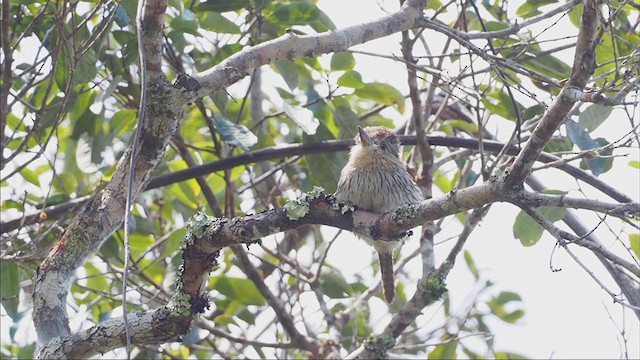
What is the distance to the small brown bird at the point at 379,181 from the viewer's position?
13.7 feet

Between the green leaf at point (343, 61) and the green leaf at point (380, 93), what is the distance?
138 mm

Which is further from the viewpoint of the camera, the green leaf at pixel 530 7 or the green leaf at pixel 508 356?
the green leaf at pixel 508 356

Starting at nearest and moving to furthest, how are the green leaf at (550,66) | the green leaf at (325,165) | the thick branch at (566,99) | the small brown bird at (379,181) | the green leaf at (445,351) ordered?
the thick branch at (566,99)
the small brown bird at (379,181)
the green leaf at (550,66)
the green leaf at (325,165)
the green leaf at (445,351)

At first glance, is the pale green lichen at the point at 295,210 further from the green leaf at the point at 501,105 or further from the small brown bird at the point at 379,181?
the green leaf at the point at 501,105

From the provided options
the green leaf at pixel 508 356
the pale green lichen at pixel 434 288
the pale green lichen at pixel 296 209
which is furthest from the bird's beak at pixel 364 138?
the green leaf at pixel 508 356

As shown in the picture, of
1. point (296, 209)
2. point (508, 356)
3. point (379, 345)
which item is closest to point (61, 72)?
point (296, 209)

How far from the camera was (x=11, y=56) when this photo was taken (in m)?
3.92

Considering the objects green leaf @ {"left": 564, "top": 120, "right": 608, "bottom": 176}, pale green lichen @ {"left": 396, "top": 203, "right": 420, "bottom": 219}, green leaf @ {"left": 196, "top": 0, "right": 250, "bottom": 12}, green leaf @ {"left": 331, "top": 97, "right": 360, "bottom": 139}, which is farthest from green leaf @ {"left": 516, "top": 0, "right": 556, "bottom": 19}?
pale green lichen @ {"left": 396, "top": 203, "right": 420, "bottom": 219}

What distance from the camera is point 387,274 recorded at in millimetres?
4750

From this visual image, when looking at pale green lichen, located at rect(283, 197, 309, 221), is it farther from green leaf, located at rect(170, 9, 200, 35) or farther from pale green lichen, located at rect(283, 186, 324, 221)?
green leaf, located at rect(170, 9, 200, 35)

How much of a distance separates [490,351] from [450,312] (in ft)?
2.02

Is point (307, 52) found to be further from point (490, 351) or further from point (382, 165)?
point (490, 351)

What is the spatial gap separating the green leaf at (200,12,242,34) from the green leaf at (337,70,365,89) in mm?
589

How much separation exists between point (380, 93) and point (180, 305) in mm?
1924
